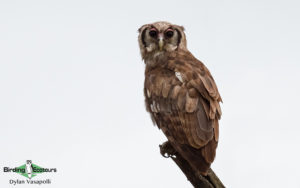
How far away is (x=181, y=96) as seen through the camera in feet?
32.1

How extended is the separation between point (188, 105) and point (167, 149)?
84 cm

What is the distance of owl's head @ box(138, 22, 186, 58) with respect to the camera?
1106 centimetres

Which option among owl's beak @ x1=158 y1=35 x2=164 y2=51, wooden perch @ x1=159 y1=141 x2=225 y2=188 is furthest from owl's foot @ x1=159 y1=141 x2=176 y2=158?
owl's beak @ x1=158 y1=35 x2=164 y2=51

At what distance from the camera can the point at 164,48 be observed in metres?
11.1

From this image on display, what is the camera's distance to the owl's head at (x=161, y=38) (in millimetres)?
11062

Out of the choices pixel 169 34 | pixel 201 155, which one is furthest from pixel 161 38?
pixel 201 155

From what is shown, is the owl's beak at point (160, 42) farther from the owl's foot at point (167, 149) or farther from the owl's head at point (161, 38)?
the owl's foot at point (167, 149)

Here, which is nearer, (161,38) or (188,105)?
(188,105)

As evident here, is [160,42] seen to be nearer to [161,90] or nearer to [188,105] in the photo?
[161,90]

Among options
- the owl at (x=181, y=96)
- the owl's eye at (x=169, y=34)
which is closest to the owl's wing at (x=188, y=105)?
the owl at (x=181, y=96)

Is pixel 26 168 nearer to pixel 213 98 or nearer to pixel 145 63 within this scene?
pixel 145 63

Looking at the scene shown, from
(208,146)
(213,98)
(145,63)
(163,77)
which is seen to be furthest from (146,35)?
(208,146)

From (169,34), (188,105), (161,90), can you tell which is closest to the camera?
(188,105)

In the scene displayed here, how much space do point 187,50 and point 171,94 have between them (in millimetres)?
1667
